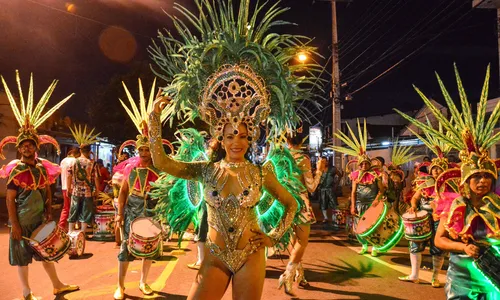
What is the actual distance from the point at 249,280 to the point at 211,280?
30 centimetres

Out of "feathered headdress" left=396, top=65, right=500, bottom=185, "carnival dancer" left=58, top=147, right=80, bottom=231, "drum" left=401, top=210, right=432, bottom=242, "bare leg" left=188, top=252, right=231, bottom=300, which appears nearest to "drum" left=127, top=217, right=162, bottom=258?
"bare leg" left=188, top=252, right=231, bottom=300

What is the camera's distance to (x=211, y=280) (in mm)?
3207

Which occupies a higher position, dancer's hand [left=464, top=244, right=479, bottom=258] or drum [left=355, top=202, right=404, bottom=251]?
dancer's hand [left=464, top=244, right=479, bottom=258]

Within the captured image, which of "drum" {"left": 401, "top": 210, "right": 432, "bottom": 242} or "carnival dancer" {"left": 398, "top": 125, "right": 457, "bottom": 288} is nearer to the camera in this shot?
"carnival dancer" {"left": 398, "top": 125, "right": 457, "bottom": 288}

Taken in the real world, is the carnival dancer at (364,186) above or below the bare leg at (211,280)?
above

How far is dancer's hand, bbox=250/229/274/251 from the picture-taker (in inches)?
131

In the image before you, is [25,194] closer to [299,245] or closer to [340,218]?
[299,245]

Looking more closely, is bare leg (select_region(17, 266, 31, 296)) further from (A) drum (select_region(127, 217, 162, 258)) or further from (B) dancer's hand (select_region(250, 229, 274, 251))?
(B) dancer's hand (select_region(250, 229, 274, 251))

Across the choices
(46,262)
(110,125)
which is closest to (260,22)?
(46,262)

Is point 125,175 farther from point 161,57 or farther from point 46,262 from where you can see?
point 161,57

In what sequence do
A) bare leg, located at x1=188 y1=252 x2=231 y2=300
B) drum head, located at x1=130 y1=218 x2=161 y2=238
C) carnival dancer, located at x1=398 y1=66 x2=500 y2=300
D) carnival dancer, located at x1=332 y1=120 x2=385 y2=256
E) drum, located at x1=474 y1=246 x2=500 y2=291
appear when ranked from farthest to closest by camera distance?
carnival dancer, located at x1=332 y1=120 x2=385 y2=256 < drum head, located at x1=130 y1=218 x2=161 y2=238 < carnival dancer, located at x1=398 y1=66 x2=500 y2=300 < drum, located at x1=474 y1=246 x2=500 y2=291 < bare leg, located at x1=188 y1=252 x2=231 y2=300

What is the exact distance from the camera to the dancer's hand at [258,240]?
10.9 ft

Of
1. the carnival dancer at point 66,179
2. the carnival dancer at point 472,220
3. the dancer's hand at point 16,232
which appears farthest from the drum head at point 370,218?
the carnival dancer at point 66,179

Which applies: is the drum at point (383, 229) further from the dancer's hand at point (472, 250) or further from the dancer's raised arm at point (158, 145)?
the dancer's raised arm at point (158, 145)
